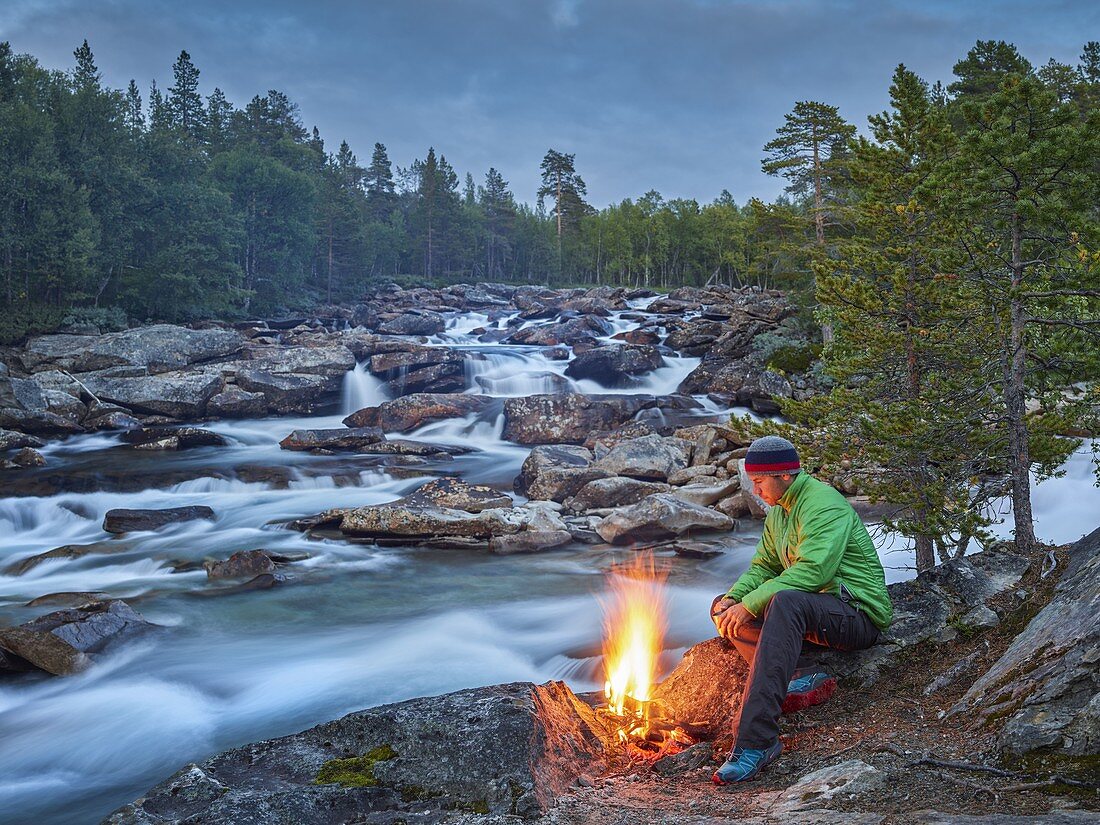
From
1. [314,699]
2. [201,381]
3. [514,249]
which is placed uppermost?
[514,249]

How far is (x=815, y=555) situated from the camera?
4520 millimetres

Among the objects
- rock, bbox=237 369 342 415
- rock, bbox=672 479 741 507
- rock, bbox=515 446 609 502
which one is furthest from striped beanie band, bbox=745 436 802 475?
rock, bbox=237 369 342 415

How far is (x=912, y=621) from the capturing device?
17.2 ft

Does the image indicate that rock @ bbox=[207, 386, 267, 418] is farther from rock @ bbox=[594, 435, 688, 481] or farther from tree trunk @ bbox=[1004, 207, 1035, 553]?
tree trunk @ bbox=[1004, 207, 1035, 553]

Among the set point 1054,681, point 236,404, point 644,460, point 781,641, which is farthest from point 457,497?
point 236,404

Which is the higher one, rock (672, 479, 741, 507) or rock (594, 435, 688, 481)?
rock (594, 435, 688, 481)

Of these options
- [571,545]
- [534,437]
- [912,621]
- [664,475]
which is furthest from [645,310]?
[912,621]

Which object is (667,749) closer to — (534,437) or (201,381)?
(534,437)

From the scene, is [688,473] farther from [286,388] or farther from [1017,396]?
[286,388]

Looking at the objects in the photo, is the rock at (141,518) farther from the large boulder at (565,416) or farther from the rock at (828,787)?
the rock at (828,787)

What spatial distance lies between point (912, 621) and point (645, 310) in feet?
156

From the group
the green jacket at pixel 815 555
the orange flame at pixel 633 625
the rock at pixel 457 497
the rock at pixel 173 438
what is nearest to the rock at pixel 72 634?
the rock at pixel 457 497

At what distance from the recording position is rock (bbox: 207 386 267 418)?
88.7 feet

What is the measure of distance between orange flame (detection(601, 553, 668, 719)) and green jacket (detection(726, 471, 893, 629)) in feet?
3.91
